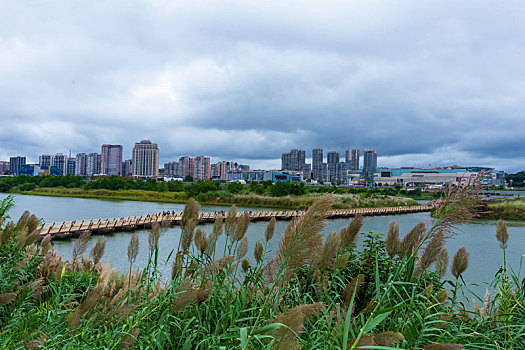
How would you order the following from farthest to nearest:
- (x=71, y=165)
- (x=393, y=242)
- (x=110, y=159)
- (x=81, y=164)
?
(x=110, y=159) < (x=81, y=164) < (x=71, y=165) < (x=393, y=242)

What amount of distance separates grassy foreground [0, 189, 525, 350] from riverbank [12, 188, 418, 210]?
138ft

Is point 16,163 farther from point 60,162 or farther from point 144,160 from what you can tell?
point 144,160

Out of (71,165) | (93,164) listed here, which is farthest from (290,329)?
(71,165)

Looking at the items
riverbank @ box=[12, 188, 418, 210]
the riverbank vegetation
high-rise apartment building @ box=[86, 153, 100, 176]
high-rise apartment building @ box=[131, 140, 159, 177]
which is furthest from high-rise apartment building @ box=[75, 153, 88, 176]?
riverbank @ box=[12, 188, 418, 210]

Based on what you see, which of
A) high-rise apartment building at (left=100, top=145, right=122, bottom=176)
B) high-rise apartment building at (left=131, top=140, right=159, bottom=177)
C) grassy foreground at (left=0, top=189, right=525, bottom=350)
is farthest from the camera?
high-rise apartment building at (left=100, top=145, right=122, bottom=176)

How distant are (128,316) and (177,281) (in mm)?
409

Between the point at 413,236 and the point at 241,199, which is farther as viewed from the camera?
the point at 241,199

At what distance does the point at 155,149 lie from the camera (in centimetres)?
18812

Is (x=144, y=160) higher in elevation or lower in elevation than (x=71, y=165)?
higher

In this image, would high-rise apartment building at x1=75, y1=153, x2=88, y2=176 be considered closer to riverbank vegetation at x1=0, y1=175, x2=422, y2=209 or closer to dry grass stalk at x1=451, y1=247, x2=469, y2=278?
riverbank vegetation at x1=0, y1=175, x2=422, y2=209

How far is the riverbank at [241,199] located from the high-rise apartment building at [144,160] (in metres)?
111

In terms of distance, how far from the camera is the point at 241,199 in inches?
2133

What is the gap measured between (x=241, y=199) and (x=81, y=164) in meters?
169

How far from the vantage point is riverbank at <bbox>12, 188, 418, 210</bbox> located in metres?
52.1
